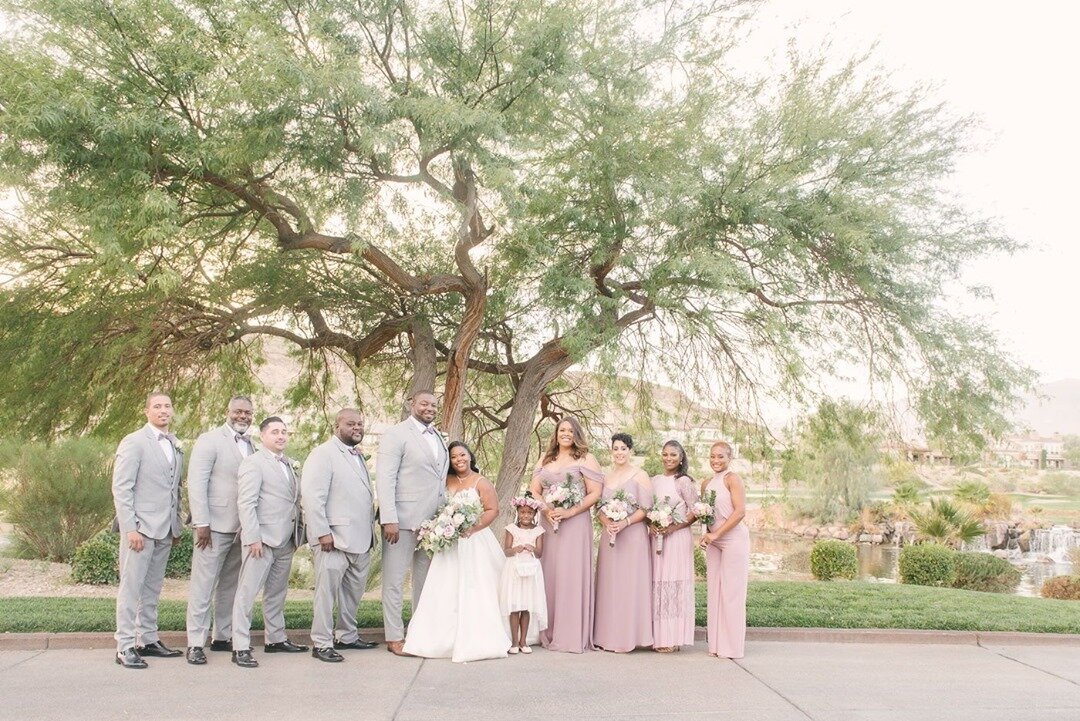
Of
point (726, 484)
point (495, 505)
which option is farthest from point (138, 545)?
point (726, 484)

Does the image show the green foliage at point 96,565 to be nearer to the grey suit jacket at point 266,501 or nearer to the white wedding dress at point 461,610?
the grey suit jacket at point 266,501

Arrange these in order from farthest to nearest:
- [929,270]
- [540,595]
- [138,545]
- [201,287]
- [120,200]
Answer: [201,287] → [929,270] → [120,200] → [540,595] → [138,545]

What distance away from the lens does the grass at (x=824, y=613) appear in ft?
30.8

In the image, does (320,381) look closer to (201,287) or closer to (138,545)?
(201,287)

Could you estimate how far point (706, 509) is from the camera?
878 cm

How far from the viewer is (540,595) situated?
344 inches

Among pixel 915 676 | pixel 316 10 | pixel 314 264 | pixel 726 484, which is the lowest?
pixel 915 676

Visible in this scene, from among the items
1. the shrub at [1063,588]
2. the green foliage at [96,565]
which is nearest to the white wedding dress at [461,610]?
the green foliage at [96,565]

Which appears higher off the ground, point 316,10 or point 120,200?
point 316,10

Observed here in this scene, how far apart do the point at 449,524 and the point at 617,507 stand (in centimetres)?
163

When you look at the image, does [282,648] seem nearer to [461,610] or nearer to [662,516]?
[461,610]

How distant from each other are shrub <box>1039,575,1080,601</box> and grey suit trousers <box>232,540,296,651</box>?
15526 millimetres

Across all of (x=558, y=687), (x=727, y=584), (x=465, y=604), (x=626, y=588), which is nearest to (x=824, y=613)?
(x=727, y=584)

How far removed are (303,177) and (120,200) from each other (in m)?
2.92
